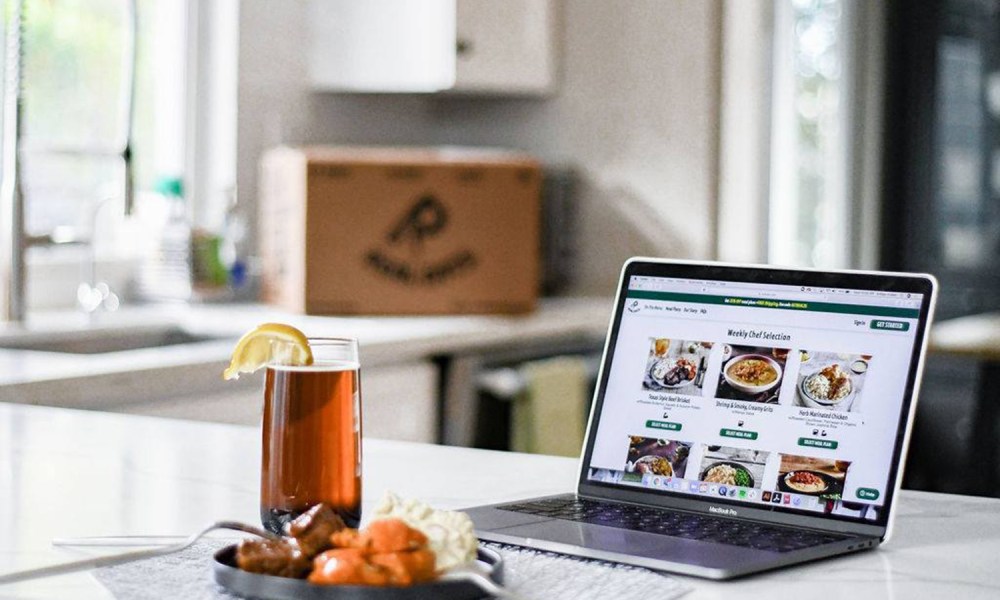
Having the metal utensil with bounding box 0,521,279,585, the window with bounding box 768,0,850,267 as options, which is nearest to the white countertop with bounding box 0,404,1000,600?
the metal utensil with bounding box 0,521,279,585

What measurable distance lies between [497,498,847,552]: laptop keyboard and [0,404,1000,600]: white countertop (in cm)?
4

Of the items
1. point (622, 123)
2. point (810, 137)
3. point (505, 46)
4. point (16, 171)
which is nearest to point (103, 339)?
point (16, 171)

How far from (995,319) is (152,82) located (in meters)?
2.52

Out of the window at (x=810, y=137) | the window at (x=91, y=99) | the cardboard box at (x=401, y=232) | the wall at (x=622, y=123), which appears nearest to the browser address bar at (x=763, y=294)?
the cardboard box at (x=401, y=232)

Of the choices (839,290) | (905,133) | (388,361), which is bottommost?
(388,361)

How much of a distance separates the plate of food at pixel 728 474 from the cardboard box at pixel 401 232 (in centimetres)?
198

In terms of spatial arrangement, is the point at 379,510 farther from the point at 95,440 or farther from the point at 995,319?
the point at 995,319

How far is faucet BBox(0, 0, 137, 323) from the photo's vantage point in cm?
256

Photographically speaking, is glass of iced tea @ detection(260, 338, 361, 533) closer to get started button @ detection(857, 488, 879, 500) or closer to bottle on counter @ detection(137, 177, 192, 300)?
get started button @ detection(857, 488, 879, 500)

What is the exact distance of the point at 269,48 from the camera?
3.57 metres

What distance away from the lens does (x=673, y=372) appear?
1197mm

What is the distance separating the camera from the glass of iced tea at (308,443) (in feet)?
3.39

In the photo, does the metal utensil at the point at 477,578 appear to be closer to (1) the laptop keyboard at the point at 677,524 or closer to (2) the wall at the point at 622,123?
(1) the laptop keyboard at the point at 677,524

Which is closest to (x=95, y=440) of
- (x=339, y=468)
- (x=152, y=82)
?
(x=339, y=468)
